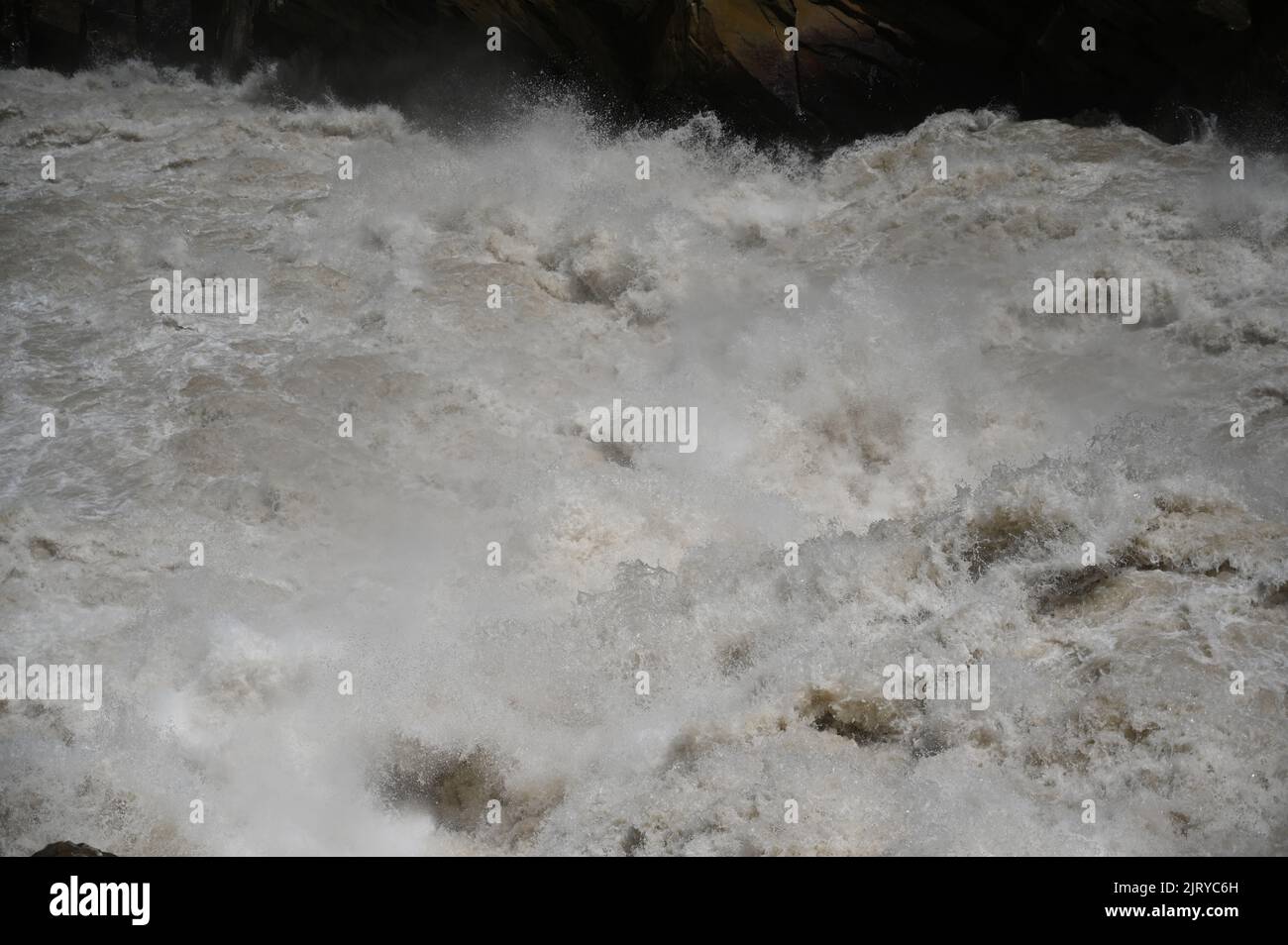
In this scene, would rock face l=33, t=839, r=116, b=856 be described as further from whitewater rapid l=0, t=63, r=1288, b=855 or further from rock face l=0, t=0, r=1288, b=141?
rock face l=0, t=0, r=1288, b=141

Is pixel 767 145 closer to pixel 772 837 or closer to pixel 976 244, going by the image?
pixel 976 244

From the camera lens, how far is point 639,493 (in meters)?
7.14

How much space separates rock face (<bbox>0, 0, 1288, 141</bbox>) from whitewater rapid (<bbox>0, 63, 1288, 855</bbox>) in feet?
1.39

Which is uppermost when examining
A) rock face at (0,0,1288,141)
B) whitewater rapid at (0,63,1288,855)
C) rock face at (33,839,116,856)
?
rock face at (0,0,1288,141)

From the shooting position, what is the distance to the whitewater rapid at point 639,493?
15.7 feet

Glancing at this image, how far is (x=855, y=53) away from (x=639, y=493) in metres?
5.81

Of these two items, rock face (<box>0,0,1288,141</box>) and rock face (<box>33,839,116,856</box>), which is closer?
rock face (<box>33,839,116,856</box>)

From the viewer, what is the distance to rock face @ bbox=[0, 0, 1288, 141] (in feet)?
32.1

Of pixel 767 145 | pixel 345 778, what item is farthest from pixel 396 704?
pixel 767 145

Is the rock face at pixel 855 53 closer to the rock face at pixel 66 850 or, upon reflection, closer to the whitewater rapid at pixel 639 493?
the whitewater rapid at pixel 639 493

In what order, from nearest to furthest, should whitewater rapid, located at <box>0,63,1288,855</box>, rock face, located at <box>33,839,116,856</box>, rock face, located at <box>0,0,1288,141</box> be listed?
rock face, located at <box>33,839,116,856</box>
whitewater rapid, located at <box>0,63,1288,855</box>
rock face, located at <box>0,0,1288,141</box>

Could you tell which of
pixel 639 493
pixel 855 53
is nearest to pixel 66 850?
pixel 639 493

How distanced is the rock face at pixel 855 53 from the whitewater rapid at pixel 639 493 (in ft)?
1.39

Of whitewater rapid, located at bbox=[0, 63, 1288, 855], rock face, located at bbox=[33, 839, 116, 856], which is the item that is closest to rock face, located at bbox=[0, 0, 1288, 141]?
whitewater rapid, located at bbox=[0, 63, 1288, 855]
